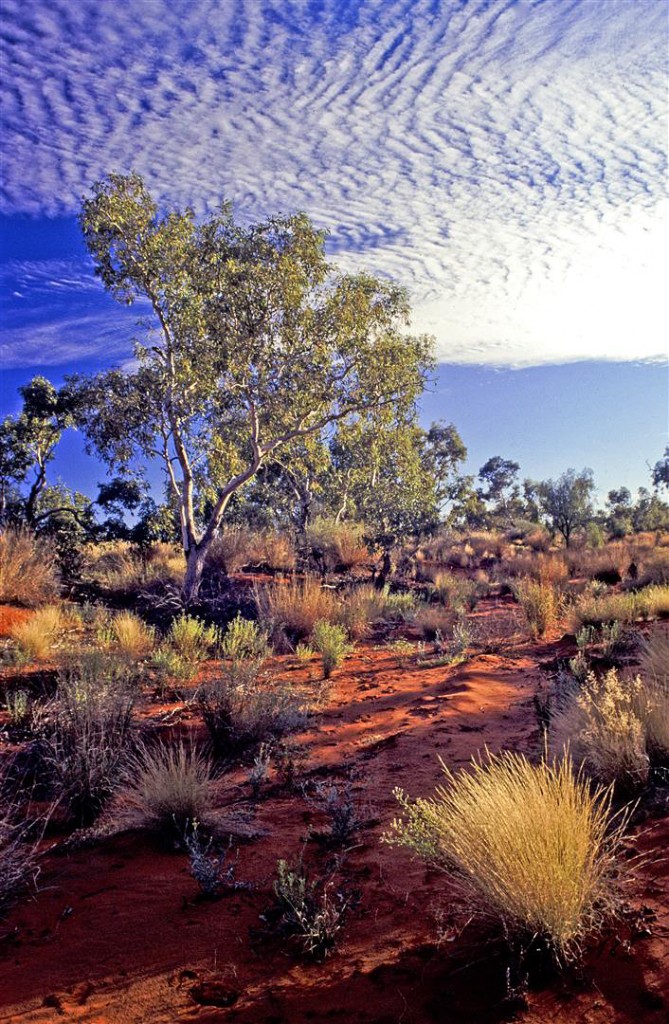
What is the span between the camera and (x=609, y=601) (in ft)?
36.0

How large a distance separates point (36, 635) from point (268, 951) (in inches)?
305

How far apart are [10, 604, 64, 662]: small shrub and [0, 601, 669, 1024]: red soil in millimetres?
5655

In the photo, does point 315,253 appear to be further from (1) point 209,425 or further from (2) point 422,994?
(2) point 422,994

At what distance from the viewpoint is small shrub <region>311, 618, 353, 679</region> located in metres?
9.39

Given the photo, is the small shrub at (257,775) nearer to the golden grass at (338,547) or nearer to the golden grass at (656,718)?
the golden grass at (656,718)

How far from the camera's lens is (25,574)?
1266cm

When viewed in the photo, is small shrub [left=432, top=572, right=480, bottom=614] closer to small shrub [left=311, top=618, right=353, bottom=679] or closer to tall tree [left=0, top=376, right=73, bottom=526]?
small shrub [left=311, top=618, right=353, bottom=679]

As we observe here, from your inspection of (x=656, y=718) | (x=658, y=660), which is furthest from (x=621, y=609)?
(x=656, y=718)

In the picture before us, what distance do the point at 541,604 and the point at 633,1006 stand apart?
960 cm

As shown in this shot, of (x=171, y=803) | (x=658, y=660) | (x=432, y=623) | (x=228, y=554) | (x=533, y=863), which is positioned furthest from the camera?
(x=228, y=554)

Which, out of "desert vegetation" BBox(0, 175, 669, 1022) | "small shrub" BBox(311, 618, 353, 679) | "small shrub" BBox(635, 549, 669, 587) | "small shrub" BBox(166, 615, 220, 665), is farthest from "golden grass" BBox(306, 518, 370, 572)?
"small shrub" BBox(166, 615, 220, 665)

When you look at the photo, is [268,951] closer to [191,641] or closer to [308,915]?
[308,915]

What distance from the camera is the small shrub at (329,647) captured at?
9.39m

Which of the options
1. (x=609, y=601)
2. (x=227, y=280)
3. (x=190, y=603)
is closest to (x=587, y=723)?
(x=609, y=601)
